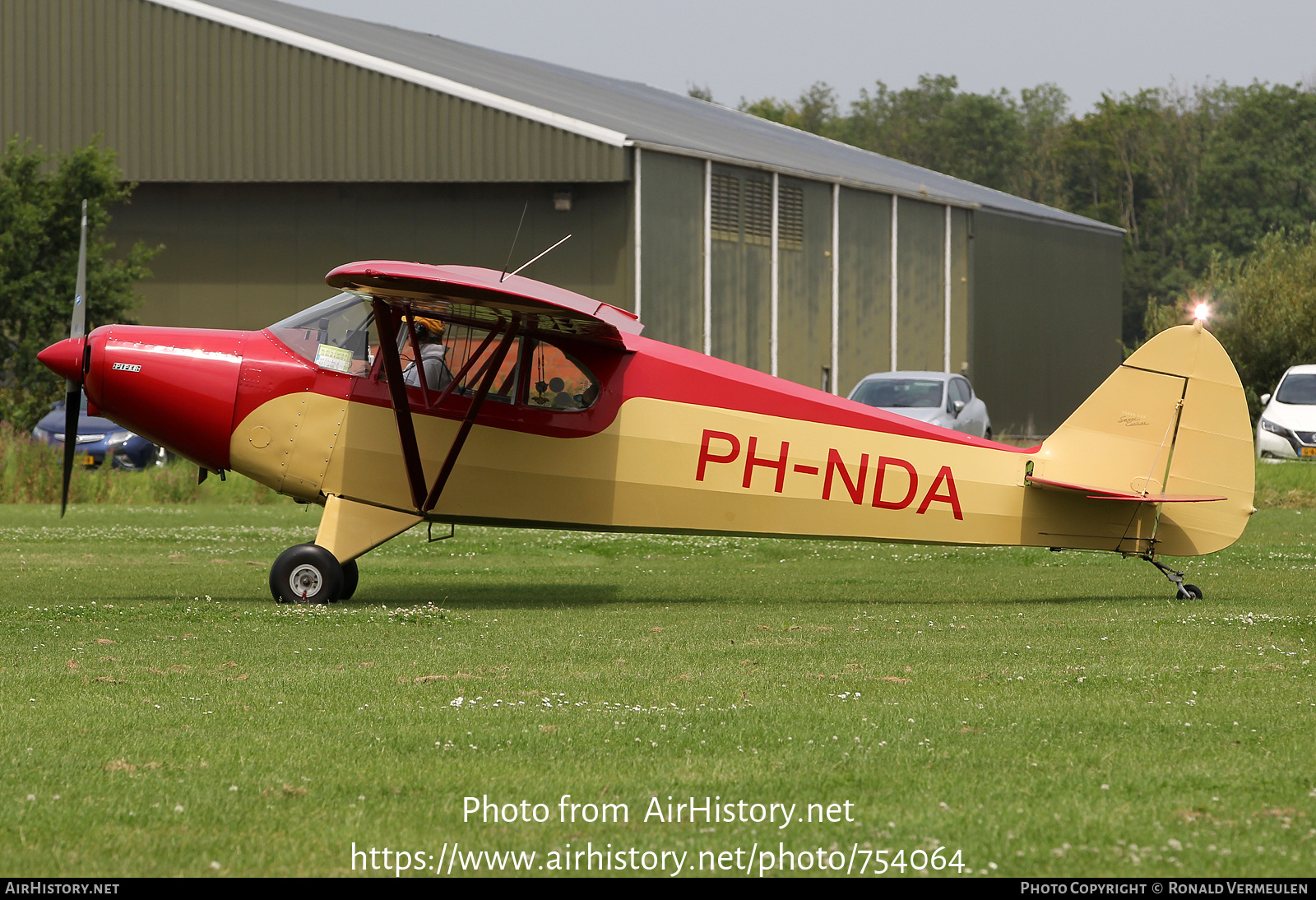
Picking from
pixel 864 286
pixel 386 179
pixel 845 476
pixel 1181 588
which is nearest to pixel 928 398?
pixel 864 286

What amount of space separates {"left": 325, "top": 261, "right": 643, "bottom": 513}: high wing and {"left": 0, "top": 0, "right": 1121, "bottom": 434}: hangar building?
20.8 metres

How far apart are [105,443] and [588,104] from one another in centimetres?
1661

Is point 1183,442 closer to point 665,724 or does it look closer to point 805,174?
point 665,724

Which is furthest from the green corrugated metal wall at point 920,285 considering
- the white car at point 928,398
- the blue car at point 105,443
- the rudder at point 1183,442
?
the rudder at point 1183,442

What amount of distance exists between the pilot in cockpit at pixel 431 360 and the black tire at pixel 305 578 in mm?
A: 1754

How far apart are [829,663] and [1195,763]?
3059 millimetres

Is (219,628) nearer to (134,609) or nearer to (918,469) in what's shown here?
(134,609)

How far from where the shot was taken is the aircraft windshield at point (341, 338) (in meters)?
12.4

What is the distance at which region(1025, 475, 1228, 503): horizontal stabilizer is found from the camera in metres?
12.2

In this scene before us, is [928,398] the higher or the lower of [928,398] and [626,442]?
the higher

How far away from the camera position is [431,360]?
12.4m

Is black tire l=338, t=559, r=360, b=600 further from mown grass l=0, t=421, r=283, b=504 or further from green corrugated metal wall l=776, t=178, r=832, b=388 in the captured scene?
green corrugated metal wall l=776, t=178, r=832, b=388

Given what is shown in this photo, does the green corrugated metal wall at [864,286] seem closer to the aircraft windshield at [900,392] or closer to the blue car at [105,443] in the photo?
the aircraft windshield at [900,392]

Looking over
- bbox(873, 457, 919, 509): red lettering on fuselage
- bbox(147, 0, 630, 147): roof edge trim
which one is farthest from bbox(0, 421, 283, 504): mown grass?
bbox(873, 457, 919, 509): red lettering on fuselage
